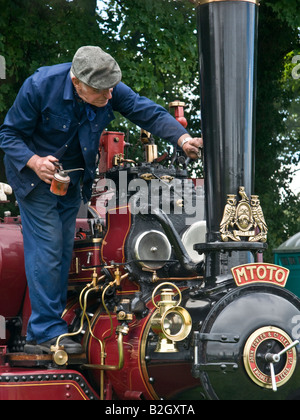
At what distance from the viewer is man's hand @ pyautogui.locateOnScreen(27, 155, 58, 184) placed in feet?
11.3

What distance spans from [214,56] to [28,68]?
21.5 ft

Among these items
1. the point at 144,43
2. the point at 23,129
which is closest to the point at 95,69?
the point at 23,129

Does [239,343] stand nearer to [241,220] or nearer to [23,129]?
[241,220]

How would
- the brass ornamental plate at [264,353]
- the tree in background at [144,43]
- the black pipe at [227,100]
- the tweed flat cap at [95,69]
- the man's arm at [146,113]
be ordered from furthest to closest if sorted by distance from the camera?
the tree in background at [144,43] → the man's arm at [146,113] → the tweed flat cap at [95,69] → the black pipe at [227,100] → the brass ornamental plate at [264,353]

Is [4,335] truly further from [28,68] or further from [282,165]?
[282,165]

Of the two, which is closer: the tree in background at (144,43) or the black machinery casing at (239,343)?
the black machinery casing at (239,343)

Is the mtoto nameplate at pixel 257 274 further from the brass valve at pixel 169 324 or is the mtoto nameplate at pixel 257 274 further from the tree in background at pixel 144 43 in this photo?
the tree in background at pixel 144 43

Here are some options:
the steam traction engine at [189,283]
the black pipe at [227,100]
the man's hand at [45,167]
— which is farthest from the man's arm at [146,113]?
the man's hand at [45,167]

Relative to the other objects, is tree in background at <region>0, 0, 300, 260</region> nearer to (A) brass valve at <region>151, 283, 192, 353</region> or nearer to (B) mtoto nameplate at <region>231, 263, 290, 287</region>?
(A) brass valve at <region>151, 283, 192, 353</region>

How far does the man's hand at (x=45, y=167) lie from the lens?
3.45m

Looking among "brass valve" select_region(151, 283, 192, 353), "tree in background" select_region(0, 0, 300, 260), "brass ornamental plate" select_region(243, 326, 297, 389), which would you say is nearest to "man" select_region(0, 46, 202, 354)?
"brass valve" select_region(151, 283, 192, 353)

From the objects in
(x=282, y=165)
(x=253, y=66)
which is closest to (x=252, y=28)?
→ (x=253, y=66)

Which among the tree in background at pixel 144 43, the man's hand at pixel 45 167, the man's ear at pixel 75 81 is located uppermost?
the tree in background at pixel 144 43

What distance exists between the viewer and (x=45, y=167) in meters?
3.45
